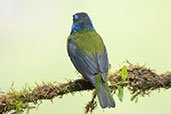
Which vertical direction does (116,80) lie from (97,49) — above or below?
below

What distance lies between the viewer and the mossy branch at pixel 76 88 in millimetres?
2426

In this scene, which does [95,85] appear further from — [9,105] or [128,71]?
[9,105]

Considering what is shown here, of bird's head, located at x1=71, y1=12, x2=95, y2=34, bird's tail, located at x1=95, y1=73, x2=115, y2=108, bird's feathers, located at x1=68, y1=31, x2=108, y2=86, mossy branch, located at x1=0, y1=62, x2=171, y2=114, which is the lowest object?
bird's tail, located at x1=95, y1=73, x2=115, y2=108

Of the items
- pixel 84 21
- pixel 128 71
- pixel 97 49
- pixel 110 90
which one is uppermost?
pixel 84 21

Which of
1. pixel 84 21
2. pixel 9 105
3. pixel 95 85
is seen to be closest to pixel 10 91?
pixel 9 105

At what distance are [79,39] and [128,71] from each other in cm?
112

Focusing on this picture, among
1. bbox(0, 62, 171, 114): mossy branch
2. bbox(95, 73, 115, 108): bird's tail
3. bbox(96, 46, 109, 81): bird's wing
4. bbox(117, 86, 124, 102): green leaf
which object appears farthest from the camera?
bbox(96, 46, 109, 81): bird's wing

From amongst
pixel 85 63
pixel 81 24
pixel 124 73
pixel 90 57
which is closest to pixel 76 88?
pixel 124 73

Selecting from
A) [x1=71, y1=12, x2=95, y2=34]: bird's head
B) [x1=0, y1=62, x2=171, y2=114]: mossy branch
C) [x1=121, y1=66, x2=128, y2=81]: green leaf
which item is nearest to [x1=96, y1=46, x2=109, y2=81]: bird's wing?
[x1=0, y1=62, x2=171, y2=114]: mossy branch

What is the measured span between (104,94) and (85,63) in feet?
1.71

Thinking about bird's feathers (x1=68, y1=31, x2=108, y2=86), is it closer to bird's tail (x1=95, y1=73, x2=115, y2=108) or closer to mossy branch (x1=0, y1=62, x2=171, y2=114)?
bird's tail (x1=95, y1=73, x2=115, y2=108)

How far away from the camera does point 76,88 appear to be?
2.73 metres

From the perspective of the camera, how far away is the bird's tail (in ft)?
9.57

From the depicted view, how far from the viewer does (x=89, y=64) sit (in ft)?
10.8
